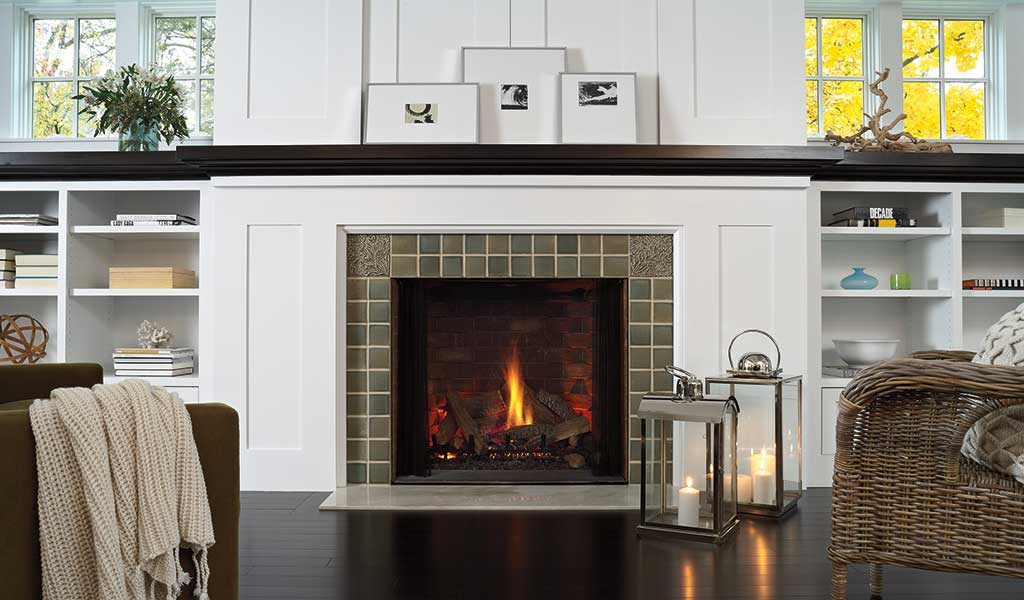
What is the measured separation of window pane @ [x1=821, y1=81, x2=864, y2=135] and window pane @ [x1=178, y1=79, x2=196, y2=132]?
3513mm

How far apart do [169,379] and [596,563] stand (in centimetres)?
223

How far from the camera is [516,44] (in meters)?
3.44

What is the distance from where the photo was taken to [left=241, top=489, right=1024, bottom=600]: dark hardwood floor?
6.96 ft

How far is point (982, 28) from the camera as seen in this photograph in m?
4.27

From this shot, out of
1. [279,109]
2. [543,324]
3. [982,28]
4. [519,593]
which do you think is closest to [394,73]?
[279,109]

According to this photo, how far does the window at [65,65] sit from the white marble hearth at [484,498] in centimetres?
268

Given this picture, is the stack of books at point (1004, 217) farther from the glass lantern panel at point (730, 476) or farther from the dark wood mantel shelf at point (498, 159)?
the glass lantern panel at point (730, 476)

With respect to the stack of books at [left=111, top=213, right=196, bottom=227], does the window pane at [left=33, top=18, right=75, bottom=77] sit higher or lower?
higher

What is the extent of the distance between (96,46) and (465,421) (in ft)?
9.89

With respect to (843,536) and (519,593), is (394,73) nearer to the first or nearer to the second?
(519,593)

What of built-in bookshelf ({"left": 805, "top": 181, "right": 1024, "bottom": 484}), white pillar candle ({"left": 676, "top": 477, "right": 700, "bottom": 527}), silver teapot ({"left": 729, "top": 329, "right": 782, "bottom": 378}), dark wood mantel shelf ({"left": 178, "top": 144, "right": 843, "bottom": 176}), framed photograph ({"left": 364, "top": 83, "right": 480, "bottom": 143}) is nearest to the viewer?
white pillar candle ({"left": 676, "top": 477, "right": 700, "bottom": 527})

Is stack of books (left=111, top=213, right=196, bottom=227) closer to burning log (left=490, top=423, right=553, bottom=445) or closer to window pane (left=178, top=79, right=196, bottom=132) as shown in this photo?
window pane (left=178, top=79, right=196, bottom=132)

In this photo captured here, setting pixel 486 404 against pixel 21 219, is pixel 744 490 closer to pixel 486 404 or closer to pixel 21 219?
pixel 486 404

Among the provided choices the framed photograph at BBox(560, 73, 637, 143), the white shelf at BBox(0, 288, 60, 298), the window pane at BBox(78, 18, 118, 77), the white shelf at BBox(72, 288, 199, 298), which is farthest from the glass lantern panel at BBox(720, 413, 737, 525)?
the window pane at BBox(78, 18, 118, 77)
